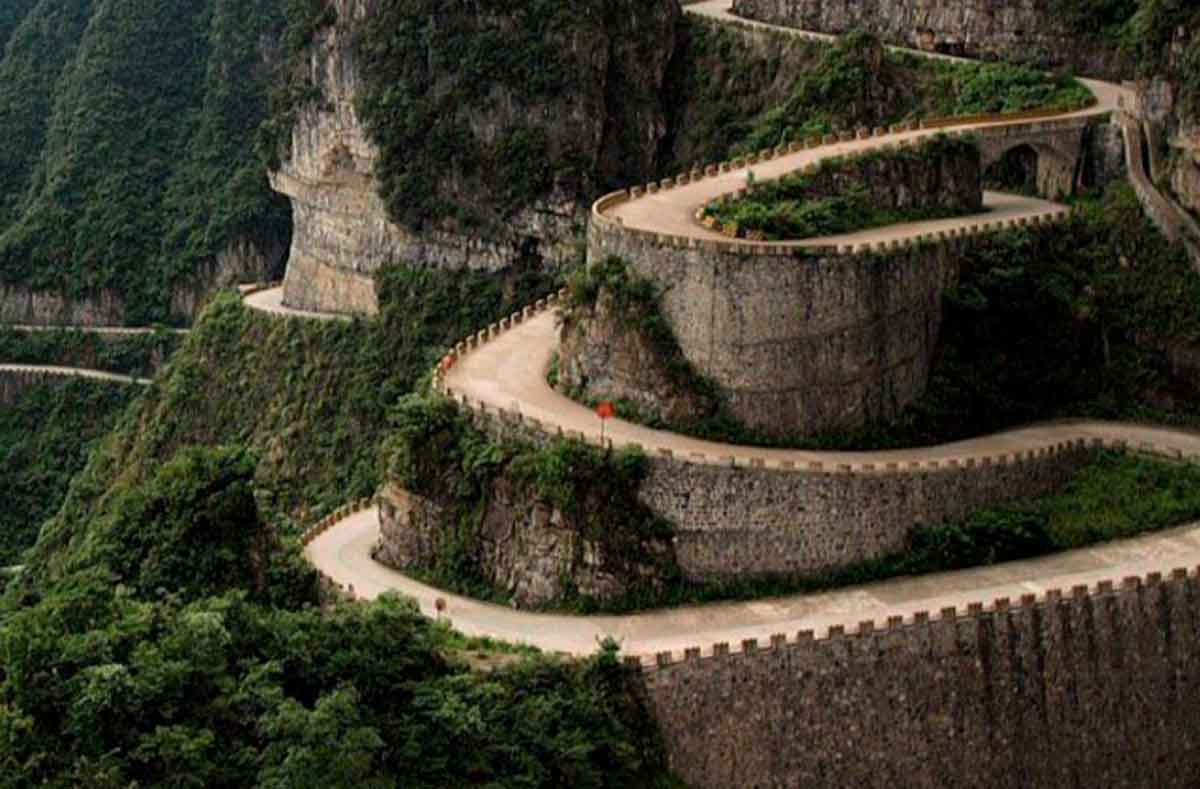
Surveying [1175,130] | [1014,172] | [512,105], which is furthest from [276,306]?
[1175,130]

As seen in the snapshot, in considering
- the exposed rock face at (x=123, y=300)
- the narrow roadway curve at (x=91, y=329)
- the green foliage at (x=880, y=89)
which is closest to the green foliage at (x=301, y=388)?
the green foliage at (x=880, y=89)

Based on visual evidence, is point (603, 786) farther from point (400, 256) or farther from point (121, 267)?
point (121, 267)

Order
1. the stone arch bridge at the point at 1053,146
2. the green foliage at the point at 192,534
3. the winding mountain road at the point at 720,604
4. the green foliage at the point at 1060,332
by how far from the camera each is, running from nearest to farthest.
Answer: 1. the winding mountain road at the point at 720,604
2. the green foliage at the point at 192,534
3. the green foliage at the point at 1060,332
4. the stone arch bridge at the point at 1053,146

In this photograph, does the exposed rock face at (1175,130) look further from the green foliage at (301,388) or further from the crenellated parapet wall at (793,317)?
the green foliage at (301,388)

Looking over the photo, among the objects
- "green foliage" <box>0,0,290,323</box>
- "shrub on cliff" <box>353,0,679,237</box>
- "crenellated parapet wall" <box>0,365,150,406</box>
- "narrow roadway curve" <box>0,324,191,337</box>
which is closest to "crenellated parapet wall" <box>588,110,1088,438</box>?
"shrub on cliff" <box>353,0,679,237</box>

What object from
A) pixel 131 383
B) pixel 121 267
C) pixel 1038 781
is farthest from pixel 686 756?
pixel 121 267

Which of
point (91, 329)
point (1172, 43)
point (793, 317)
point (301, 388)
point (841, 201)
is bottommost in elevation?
point (91, 329)

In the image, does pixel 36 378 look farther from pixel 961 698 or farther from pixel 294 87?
pixel 961 698
